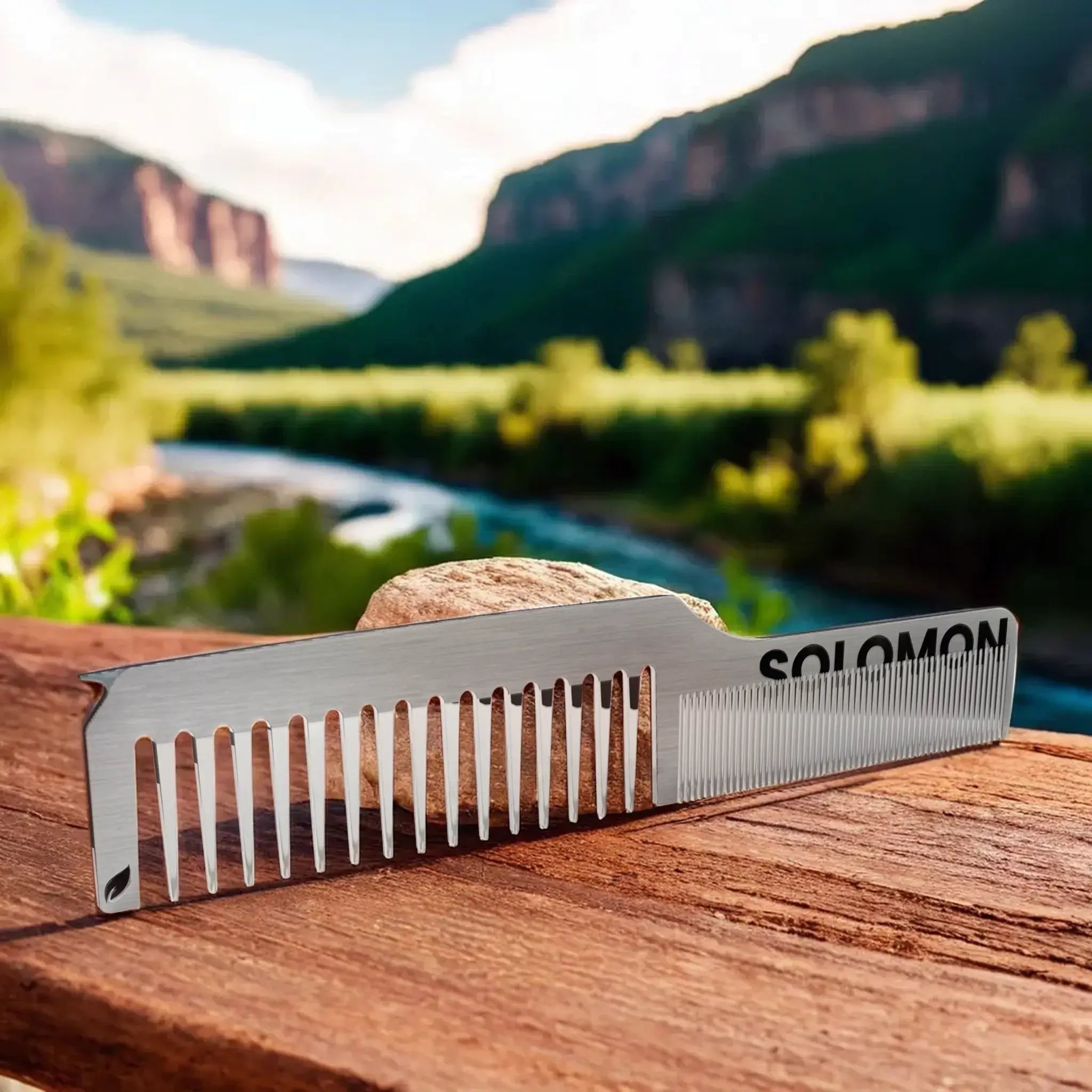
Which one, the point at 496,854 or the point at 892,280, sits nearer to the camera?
the point at 496,854

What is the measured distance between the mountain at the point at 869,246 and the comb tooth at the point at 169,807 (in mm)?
8749

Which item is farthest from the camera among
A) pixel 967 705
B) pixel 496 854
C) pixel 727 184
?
pixel 727 184

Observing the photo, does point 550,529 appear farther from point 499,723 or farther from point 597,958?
point 597,958

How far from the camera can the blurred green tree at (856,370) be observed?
6460mm

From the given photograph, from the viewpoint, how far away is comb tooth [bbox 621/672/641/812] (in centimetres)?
53

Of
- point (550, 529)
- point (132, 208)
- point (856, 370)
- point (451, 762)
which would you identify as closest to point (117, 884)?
point (451, 762)

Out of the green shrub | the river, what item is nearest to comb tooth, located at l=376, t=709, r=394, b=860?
the green shrub

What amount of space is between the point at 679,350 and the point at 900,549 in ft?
17.8

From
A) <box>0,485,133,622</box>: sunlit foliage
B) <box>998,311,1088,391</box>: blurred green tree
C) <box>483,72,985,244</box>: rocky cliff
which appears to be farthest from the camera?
<box>483,72,985,244</box>: rocky cliff

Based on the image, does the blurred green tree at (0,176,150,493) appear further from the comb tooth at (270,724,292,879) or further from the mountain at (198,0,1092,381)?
the comb tooth at (270,724,292,879)

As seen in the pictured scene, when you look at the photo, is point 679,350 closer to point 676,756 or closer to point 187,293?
point 187,293

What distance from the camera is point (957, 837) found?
0.52 m

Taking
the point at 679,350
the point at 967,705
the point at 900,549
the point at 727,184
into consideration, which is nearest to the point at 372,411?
the point at 679,350

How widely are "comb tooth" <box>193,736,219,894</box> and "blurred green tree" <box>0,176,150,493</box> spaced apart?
552cm
